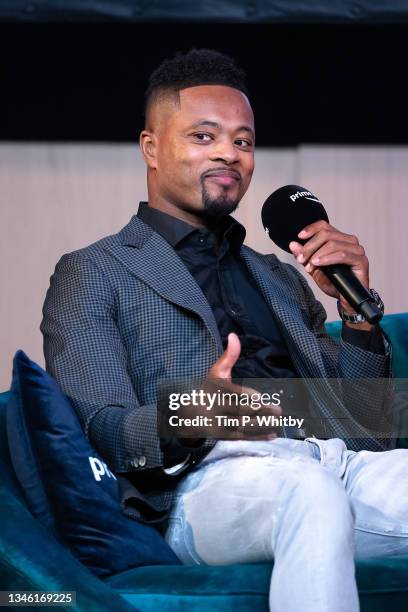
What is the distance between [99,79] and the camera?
11.5 ft

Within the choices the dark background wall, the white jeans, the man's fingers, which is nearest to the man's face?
the white jeans

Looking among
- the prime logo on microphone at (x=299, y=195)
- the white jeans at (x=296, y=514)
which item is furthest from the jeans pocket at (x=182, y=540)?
the prime logo on microphone at (x=299, y=195)

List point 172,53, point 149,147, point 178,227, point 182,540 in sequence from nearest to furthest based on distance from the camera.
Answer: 1. point 182,540
2. point 178,227
3. point 149,147
4. point 172,53

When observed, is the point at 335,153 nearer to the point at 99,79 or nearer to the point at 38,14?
the point at 99,79

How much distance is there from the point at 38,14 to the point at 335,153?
1.10m

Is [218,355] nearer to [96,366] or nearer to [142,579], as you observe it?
[96,366]

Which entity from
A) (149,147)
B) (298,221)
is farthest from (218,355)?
(149,147)

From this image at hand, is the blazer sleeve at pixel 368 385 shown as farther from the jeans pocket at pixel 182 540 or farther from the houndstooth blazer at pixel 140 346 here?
the jeans pocket at pixel 182 540

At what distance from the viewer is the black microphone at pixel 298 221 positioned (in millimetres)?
1837

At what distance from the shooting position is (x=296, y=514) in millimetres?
1646

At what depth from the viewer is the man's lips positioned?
229 centimetres

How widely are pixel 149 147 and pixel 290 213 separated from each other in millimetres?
507

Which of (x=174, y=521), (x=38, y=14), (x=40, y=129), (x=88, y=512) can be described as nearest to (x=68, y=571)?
(x=88, y=512)

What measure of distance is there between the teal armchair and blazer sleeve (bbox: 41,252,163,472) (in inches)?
7.2
